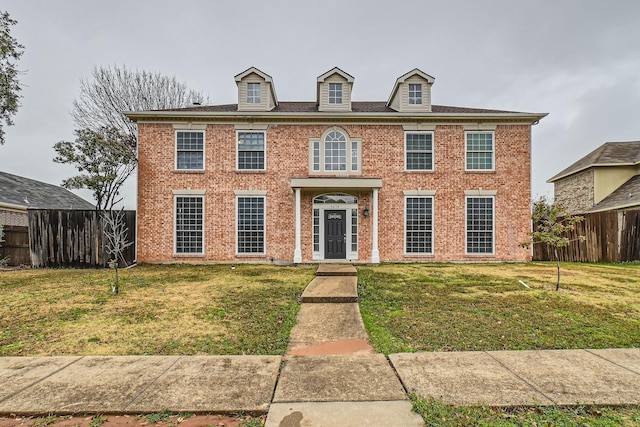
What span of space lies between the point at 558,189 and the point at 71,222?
96.8 feet

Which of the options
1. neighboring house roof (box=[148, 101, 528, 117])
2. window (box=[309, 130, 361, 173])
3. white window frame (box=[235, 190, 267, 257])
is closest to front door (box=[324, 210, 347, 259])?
window (box=[309, 130, 361, 173])

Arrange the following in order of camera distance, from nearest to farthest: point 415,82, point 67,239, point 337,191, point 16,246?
1. point 67,239
2. point 16,246
3. point 337,191
4. point 415,82

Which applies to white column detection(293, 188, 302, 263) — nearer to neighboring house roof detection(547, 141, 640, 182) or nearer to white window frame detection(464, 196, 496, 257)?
white window frame detection(464, 196, 496, 257)

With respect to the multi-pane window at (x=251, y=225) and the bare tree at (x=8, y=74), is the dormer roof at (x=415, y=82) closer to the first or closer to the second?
the multi-pane window at (x=251, y=225)

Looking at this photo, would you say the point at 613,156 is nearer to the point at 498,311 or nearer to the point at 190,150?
the point at 498,311

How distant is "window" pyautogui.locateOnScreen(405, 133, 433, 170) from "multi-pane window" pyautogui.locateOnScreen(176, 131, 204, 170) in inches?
337

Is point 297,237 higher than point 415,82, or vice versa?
point 415,82

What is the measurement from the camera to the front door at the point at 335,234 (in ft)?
41.4

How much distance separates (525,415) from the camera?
2.45 metres

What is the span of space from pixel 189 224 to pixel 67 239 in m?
4.40

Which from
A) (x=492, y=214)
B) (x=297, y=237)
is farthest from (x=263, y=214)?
(x=492, y=214)

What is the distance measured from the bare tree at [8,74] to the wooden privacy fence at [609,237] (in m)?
25.5

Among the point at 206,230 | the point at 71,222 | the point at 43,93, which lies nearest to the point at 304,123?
the point at 206,230

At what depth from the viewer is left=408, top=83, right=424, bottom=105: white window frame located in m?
13.0
